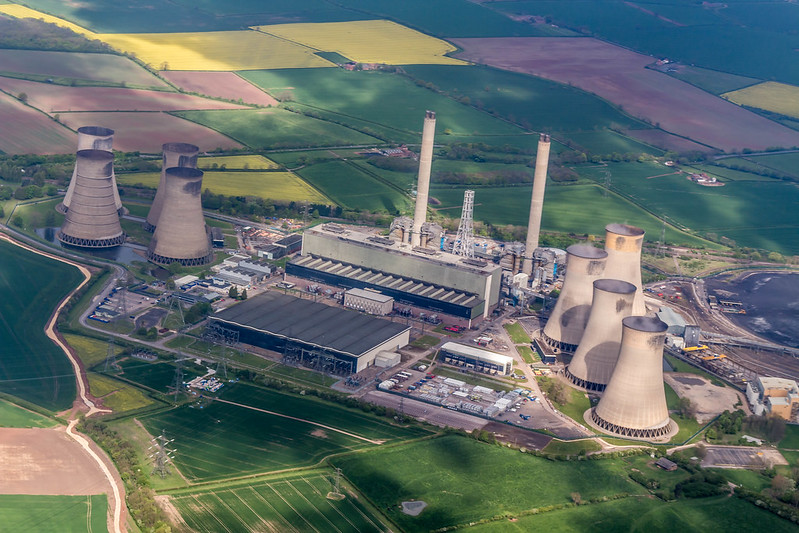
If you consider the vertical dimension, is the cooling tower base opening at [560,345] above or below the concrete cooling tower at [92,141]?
below

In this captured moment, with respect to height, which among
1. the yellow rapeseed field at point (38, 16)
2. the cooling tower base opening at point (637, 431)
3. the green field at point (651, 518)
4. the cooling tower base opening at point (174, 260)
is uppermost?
the yellow rapeseed field at point (38, 16)

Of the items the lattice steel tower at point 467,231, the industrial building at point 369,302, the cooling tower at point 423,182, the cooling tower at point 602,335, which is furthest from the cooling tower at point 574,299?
the cooling tower at point 423,182

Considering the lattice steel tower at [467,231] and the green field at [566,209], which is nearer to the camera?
the lattice steel tower at [467,231]

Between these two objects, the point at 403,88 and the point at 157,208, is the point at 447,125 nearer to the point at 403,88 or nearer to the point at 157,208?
the point at 403,88

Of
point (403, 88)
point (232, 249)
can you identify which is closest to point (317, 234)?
point (232, 249)

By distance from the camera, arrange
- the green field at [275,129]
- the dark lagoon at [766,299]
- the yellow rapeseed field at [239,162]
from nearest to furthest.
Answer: the dark lagoon at [766,299] < the yellow rapeseed field at [239,162] < the green field at [275,129]

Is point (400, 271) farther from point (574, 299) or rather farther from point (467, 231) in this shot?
point (574, 299)

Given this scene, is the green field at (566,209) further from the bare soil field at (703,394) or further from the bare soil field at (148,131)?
the bare soil field at (703,394)
